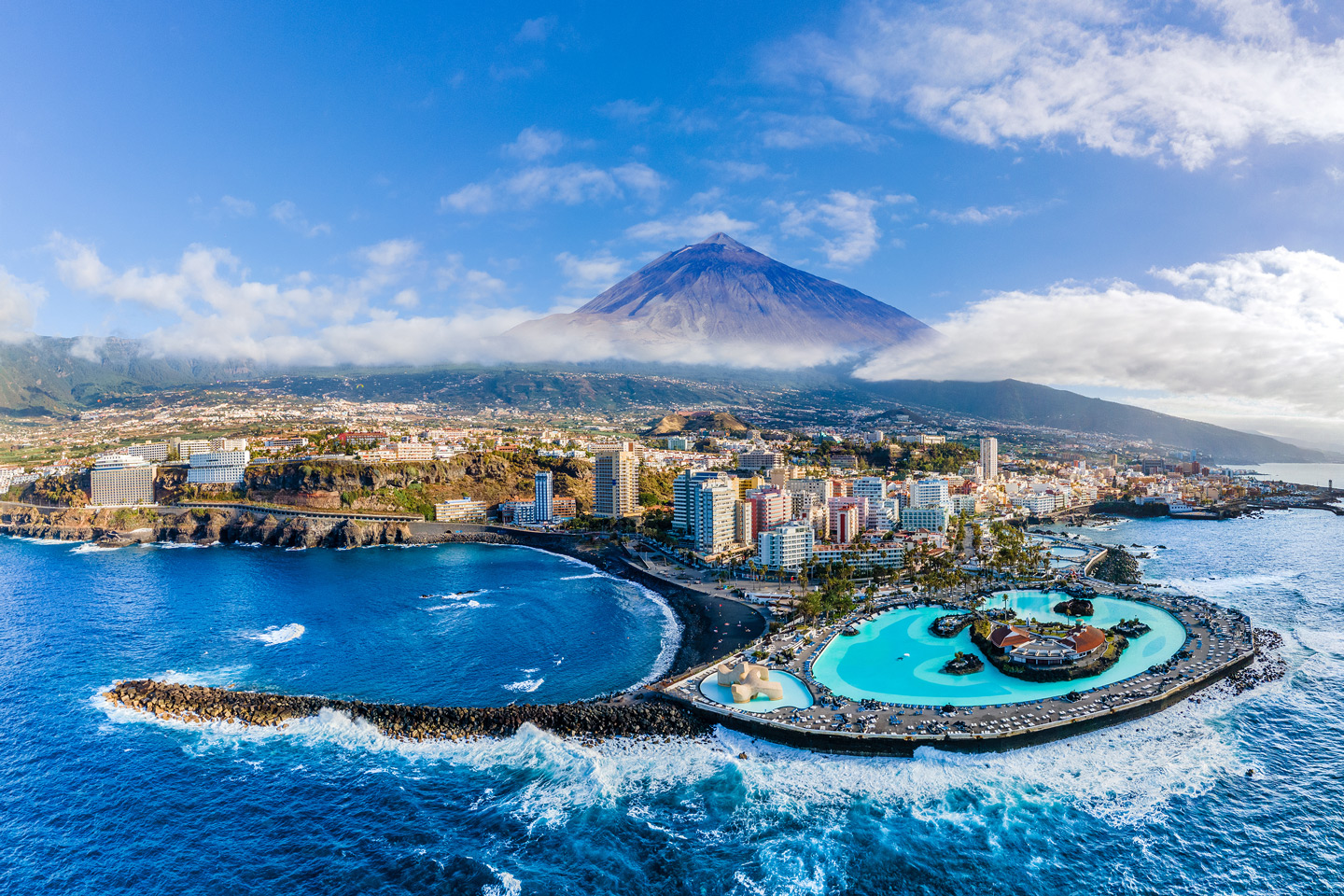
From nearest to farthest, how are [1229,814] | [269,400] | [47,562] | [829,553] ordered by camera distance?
[1229,814] < [829,553] < [47,562] < [269,400]

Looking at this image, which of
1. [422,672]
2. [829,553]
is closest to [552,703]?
[422,672]

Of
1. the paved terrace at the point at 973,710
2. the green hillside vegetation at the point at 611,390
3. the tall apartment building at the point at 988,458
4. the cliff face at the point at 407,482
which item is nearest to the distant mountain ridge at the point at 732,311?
the green hillside vegetation at the point at 611,390

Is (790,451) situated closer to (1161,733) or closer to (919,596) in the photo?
(919,596)

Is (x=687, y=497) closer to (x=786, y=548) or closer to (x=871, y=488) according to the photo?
(x=786, y=548)

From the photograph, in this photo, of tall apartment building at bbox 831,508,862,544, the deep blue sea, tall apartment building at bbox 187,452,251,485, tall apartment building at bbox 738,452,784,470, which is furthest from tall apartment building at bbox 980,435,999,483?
tall apartment building at bbox 187,452,251,485

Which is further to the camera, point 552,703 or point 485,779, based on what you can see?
point 552,703

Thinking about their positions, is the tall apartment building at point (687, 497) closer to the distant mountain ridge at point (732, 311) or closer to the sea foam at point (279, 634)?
the sea foam at point (279, 634)

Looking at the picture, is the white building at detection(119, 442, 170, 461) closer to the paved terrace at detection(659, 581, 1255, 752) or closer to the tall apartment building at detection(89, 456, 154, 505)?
the tall apartment building at detection(89, 456, 154, 505)
